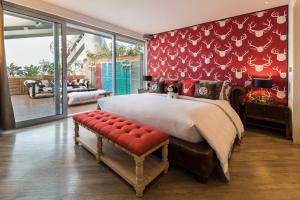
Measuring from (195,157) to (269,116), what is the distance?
2249 mm

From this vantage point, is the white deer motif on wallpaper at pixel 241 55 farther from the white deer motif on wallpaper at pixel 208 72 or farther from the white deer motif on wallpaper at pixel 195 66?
the white deer motif on wallpaper at pixel 195 66

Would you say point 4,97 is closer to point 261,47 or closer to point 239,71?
point 239,71

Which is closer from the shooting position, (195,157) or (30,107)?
(195,157)

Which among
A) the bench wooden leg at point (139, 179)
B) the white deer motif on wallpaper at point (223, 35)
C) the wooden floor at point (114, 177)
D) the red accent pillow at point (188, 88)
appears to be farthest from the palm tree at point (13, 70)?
the white deer motif on wallpaper at point (223, 35)

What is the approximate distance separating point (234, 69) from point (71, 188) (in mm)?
3933

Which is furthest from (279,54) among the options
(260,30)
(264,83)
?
(264,83)

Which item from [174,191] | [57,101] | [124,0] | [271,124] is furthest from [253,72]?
[57,101]

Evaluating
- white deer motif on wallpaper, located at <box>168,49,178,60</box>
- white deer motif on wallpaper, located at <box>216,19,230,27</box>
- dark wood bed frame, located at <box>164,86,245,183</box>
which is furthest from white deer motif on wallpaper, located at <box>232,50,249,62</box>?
dark wood bed frame, located at <box>164,86,245,183</box>

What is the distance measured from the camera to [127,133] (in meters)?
1.94

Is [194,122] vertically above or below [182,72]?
below

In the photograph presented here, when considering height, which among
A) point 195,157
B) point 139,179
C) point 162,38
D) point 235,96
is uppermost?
point 162,38

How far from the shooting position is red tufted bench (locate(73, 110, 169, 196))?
1.67 m

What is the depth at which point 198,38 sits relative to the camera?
472 centimetres

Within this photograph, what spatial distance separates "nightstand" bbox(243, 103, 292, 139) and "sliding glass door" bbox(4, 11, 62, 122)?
4.18 meters
